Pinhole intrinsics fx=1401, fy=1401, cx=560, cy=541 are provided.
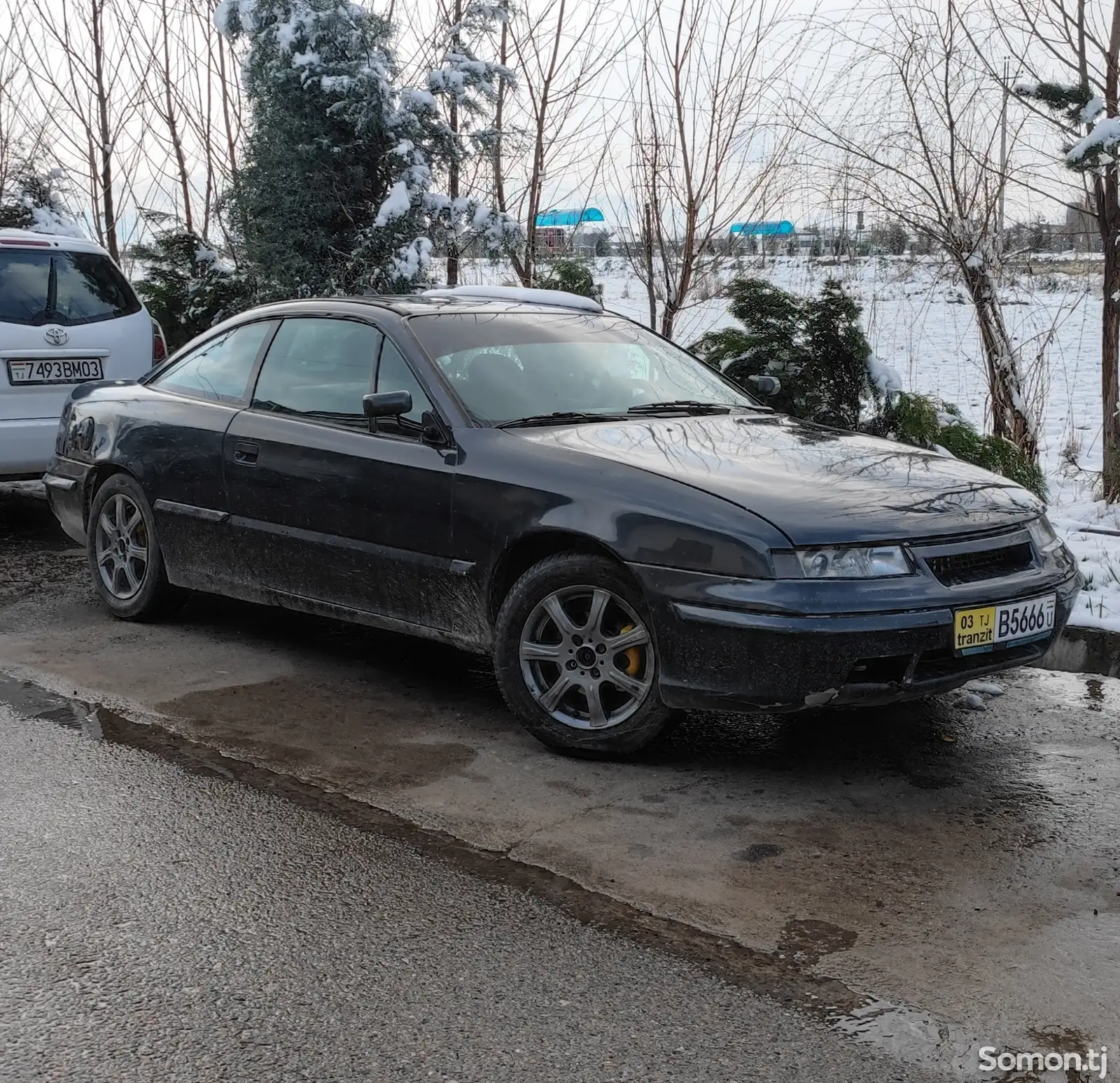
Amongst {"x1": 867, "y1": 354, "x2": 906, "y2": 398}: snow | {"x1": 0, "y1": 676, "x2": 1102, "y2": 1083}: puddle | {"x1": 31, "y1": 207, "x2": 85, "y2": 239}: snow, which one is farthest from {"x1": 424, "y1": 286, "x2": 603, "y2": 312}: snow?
{"x1": 31, "y1": 207, "x2": 85, "y2": 239}: snow

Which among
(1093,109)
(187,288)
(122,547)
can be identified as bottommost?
(122,547)

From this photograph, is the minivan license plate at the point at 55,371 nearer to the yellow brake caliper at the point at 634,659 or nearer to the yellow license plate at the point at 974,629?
the yellow brake caliper at the point at 634,659

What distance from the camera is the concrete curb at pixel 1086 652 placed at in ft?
19.3

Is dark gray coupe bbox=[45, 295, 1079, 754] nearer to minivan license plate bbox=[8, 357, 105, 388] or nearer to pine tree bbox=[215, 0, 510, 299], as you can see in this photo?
minivan license plate bbox=[8, 357, 105, 388]

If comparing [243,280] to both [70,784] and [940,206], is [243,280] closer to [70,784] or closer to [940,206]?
[940,206]

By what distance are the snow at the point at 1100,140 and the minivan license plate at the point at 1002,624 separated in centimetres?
366

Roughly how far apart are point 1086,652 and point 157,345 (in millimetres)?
6119

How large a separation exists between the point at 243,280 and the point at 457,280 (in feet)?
5.87

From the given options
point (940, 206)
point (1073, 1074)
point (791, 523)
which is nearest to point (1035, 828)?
point (791, 523)

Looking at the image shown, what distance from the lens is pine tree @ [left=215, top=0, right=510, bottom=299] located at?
1021 centimetres

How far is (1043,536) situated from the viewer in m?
4.79

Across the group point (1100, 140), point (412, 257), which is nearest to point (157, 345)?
point (412, 257)

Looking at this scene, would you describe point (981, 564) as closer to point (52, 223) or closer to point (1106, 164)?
point (1106, 164)

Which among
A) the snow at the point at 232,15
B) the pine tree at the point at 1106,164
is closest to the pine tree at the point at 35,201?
the snow at the point at 232,15
